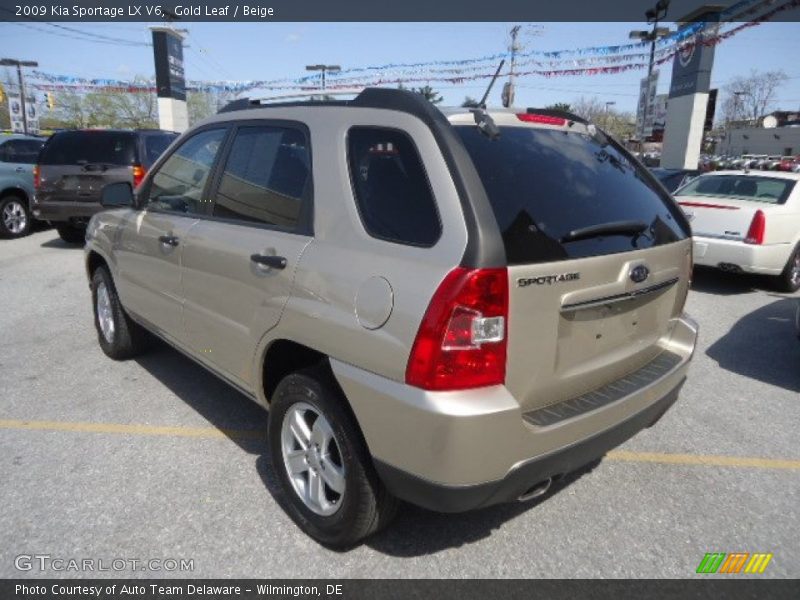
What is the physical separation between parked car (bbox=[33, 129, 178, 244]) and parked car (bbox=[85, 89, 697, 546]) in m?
6.74

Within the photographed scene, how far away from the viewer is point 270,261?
254 centimetres

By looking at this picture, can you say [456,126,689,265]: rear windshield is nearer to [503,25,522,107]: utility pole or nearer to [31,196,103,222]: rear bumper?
[503,25,522,107]: utility pole

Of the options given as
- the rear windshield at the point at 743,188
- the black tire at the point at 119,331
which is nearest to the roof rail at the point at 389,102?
the black tire at the point at 119,331

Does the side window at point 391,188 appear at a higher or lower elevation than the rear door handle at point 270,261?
higher

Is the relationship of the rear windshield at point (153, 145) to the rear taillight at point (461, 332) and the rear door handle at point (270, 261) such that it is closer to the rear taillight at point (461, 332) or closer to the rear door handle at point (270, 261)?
the rear door handle at point (270, 261)

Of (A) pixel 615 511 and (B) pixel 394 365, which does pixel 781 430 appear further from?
(B) pixel 394 365

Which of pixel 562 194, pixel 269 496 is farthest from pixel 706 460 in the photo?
pixel 269 496

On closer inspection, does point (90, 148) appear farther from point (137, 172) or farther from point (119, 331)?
point (119, 331)

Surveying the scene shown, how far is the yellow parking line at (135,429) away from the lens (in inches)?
136

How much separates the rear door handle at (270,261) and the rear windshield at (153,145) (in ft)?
23.8

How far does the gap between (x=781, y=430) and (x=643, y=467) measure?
47.1 inches

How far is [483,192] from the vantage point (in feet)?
6.70

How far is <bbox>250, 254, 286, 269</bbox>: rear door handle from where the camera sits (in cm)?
249

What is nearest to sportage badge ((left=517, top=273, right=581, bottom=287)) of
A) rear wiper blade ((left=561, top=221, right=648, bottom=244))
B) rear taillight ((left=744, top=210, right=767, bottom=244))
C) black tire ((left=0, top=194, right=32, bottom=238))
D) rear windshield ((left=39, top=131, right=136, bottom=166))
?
rear wiper blade ((left=561, top=221, right=648, bottom=244))
